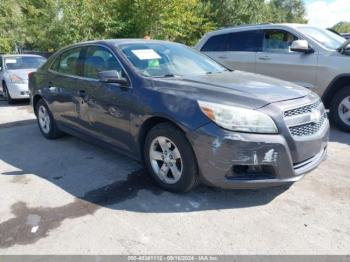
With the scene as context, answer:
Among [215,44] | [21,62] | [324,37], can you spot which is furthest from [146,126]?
[21,62]

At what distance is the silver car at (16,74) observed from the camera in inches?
368

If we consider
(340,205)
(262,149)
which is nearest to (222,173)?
(262,149)

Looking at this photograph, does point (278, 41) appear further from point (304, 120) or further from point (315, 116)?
point (304, 120)

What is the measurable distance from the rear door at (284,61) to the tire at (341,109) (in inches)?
19.1

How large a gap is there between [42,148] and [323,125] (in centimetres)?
402

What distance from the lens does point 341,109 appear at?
5.83 m

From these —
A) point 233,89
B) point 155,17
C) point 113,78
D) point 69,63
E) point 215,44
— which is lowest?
point 233,89

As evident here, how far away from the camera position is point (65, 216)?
3.24 m

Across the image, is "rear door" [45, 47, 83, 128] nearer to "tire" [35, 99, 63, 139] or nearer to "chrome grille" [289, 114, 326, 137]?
"tire" [35, 99, 63, 139]

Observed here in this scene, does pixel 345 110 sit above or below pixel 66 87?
below

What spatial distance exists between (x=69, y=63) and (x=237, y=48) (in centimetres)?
380

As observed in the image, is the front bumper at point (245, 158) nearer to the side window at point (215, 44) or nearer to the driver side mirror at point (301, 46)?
the driver side mirror at point (301, 46)

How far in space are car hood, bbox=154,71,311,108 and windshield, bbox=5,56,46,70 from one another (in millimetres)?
7802

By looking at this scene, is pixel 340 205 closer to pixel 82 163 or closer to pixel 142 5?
pixel 82 163
